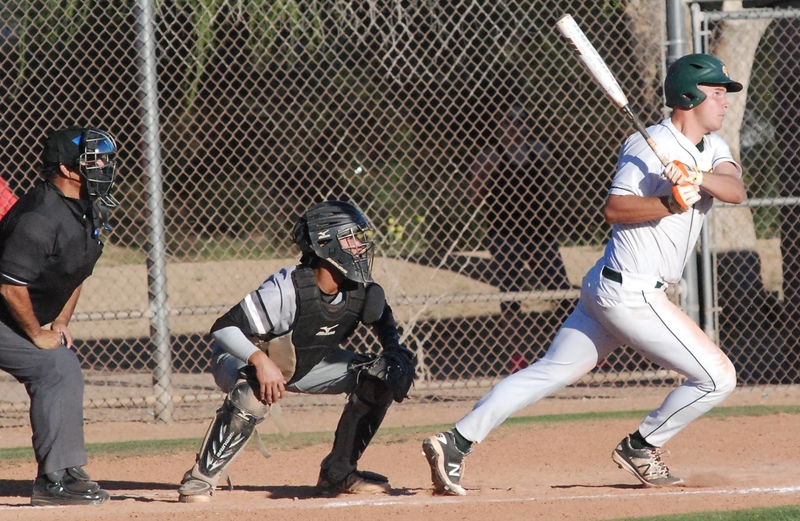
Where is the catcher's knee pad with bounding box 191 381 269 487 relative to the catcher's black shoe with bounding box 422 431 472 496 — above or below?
above

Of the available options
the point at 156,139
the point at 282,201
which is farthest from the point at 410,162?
the point at 156,139

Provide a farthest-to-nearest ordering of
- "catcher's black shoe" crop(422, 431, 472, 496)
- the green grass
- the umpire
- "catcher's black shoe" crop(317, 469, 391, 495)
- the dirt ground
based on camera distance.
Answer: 1. "catcher's black shoe" crop(317, 469, 391, 495)
2. the umpire
3. "catcher's black shoe" crop(422, 431, 472, 496)
4. the dirt ground
5. the green grass

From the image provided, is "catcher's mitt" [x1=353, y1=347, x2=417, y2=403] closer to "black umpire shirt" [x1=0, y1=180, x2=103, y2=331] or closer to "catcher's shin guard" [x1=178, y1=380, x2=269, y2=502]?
"catcher's shin guard" [x1=178, y1=380, x2=269, y2=502]

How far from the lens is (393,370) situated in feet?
14.0

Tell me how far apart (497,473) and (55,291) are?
94.4 inches

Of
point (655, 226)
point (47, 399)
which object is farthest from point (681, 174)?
point (47, 399)

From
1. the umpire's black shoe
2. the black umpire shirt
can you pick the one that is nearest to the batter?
the umpire's black shoe

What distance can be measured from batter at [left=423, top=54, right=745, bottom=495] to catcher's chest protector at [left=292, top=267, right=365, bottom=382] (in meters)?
0.63

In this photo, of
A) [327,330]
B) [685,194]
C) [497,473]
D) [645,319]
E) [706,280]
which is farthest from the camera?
[706,280]

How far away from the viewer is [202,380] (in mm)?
8898

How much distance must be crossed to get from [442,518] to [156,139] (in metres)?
3.89

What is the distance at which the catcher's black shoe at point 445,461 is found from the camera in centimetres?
414

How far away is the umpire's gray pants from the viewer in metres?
4.32

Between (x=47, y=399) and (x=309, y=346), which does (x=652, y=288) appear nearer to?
(x=309, y=346)
